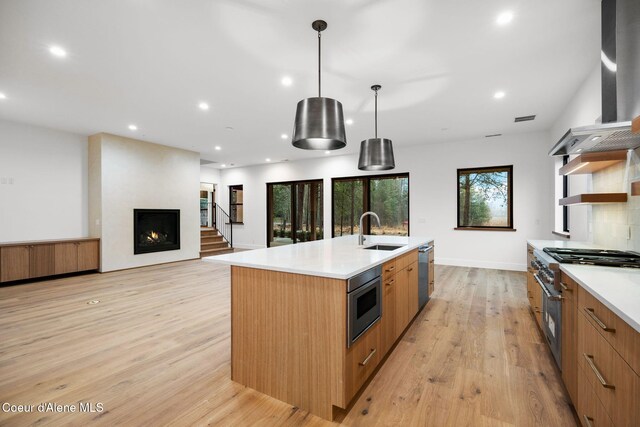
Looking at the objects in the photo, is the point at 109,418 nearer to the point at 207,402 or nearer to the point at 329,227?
the point at 207,402

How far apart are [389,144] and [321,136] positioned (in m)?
1.51

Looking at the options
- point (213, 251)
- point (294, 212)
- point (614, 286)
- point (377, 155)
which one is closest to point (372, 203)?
point (294, 212)

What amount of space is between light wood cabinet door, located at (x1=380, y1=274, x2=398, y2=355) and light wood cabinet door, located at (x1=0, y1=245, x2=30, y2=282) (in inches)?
255

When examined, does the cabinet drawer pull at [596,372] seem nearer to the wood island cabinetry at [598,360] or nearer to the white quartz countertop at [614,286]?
the wood island cabinetry at [598,360]

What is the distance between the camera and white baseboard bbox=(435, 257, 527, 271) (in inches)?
247

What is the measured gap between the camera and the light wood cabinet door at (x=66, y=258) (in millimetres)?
5588

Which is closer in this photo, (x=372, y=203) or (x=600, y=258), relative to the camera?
(x=600, y=258)

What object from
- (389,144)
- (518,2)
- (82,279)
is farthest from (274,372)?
(82,279)

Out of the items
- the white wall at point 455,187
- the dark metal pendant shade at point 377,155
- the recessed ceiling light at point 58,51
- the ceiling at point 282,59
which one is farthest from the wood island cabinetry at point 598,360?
the white wall at point 455,187

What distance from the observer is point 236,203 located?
10.6m

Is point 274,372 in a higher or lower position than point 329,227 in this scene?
lower

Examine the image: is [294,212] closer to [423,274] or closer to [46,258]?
[46,258]

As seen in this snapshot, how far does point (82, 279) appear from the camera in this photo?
5.57m

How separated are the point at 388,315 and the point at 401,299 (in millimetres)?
401
